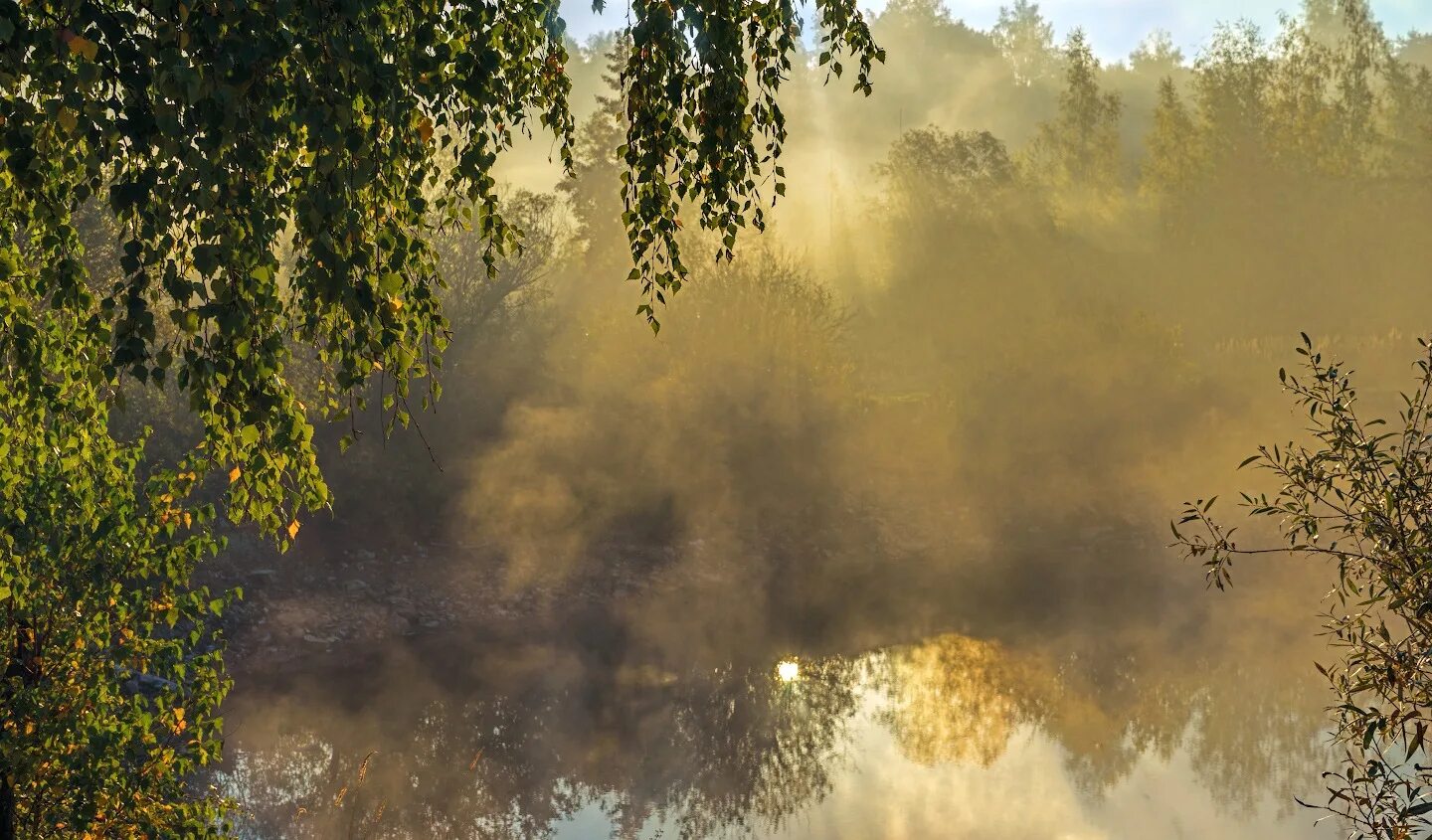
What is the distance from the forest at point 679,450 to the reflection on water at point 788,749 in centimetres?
10

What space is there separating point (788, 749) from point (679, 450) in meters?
13.8

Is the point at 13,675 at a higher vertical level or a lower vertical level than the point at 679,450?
lower

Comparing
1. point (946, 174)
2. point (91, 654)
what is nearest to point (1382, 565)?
point (91, 654)

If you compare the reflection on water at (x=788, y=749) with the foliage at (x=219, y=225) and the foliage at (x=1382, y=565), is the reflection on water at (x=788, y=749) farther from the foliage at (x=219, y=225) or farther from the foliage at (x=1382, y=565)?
the foliage at (x=1382, y=565)

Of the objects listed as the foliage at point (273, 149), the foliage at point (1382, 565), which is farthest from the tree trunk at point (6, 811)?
the foliage at point (1382, 565)

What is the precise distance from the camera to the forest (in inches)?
131

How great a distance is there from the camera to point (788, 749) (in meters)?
16.0

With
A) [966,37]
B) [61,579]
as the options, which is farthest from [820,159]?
[61,579]

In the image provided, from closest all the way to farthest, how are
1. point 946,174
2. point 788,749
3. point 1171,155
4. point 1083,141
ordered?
point 788,749 < point 946,174 < point 1171,155 < point 1083,141

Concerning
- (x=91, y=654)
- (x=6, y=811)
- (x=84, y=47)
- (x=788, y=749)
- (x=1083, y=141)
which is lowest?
(x=6, y=811)

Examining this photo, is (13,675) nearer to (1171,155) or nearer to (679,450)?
(679,450)

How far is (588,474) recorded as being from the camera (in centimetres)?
2769

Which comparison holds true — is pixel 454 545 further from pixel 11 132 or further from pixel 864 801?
pixel 11 132

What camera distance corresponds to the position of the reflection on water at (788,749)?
13.6 meters
